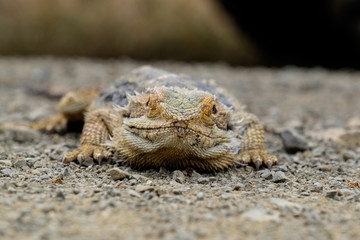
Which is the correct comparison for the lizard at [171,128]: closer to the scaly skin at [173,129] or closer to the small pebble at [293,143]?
the scaly skin at [173,129]

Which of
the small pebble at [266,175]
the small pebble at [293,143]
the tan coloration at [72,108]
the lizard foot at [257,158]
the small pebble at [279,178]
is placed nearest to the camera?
the small pebble at [279,178]

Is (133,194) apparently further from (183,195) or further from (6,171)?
(6,171)

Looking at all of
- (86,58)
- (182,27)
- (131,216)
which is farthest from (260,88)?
(131,216)

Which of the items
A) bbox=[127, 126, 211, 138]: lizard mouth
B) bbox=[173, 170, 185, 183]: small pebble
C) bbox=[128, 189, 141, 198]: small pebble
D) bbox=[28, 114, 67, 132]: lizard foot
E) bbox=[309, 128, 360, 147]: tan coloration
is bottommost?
bbox=[128, 189, 141, 198]: small pebble

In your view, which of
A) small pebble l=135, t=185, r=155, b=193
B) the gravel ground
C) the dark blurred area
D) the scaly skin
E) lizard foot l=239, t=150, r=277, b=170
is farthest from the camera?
the dark blurred area

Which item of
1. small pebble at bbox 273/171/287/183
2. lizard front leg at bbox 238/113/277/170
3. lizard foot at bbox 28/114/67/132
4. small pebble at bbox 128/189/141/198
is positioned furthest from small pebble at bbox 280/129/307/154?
lizard foot at bbox 28/114/67/132

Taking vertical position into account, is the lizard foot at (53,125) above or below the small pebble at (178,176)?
above

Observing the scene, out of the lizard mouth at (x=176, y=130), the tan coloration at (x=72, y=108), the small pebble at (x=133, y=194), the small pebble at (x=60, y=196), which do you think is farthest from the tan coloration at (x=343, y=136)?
the small pebble at (x=60, y=196)

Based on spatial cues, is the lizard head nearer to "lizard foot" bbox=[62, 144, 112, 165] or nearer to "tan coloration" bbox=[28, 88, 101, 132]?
"lizard foot" bbox=[62, 144, 112, 165]
